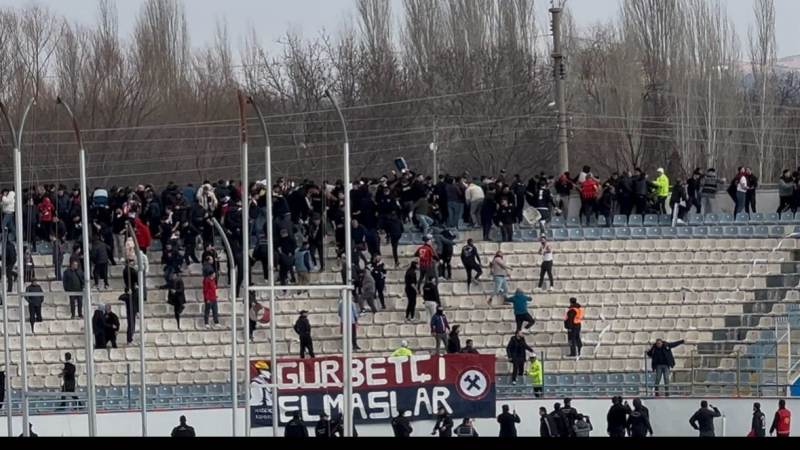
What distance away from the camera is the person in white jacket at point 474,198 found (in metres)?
39.5

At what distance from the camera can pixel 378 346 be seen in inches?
1469

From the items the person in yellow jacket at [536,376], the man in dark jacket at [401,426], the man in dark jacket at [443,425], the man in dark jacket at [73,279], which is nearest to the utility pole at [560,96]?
the person in yellow jacket at [536,376]

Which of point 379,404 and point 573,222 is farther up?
point 573,222

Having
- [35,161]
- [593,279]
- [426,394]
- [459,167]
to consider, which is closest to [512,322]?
[593,279]

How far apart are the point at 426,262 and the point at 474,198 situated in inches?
105

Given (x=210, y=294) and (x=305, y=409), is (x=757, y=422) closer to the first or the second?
(x=305, y=409)

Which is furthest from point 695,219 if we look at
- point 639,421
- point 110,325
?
point 110,325

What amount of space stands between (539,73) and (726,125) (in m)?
7.80

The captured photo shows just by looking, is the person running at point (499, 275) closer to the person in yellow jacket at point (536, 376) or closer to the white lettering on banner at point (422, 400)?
the person in yellow jacket at point (536, 376)

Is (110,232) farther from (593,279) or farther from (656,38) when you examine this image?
(656,38)

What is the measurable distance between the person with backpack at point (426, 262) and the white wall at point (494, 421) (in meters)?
5.97

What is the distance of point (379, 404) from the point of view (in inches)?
1250

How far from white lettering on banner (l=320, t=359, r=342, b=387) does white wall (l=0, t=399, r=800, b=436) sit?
915 mm

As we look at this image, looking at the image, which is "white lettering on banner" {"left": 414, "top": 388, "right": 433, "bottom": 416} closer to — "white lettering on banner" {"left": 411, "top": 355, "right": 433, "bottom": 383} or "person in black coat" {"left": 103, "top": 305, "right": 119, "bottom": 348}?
"white lettering on banner" {"left": 411, "top": 355, "right": 433, "bottom": 383}
